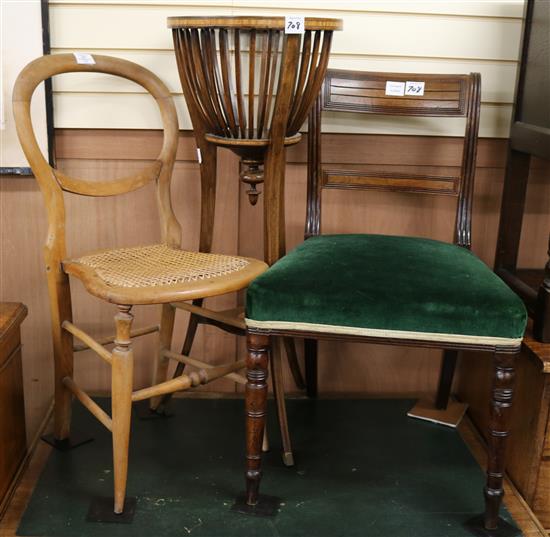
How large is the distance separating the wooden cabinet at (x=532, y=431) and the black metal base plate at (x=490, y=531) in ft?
0.47

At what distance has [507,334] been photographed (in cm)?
166

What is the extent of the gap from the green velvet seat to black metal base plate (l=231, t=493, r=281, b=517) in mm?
518

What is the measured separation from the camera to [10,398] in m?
1.97

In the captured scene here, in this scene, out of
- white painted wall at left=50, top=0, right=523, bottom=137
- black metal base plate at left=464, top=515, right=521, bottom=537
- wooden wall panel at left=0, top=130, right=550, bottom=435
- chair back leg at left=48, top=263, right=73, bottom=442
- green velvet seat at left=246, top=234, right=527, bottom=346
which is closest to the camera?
green velvet seat at left=246, top=234, right=527, bottom=346

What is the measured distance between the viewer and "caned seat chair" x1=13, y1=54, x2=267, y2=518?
175cm

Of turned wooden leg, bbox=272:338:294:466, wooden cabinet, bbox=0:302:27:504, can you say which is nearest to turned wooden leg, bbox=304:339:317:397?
turned wooden leg, bbox=272:338:294:466

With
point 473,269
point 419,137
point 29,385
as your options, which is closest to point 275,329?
point 473,269

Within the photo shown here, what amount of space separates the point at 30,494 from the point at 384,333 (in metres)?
1.05

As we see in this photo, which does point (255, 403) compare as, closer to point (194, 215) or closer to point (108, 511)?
point (108, 511)

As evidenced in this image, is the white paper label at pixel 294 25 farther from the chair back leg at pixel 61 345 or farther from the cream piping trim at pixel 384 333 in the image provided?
the chair back leg at pixel 61 345

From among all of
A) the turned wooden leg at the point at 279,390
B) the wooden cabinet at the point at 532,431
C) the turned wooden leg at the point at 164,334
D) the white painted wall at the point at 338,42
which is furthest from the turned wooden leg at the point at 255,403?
the white painted wall at the point at 338,42

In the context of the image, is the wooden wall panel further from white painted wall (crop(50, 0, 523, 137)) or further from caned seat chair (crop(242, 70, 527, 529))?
caned seat chair (crop(242, 70, 527, 529))

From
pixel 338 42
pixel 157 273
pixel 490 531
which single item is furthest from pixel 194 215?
pixel 490 531

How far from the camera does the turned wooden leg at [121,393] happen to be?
173 centimetres
